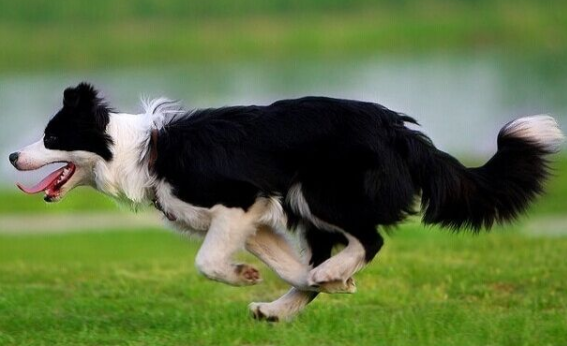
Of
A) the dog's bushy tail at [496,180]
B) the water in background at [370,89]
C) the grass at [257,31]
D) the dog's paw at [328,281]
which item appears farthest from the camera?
the grass at [257,31]

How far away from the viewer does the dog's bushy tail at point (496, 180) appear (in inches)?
298

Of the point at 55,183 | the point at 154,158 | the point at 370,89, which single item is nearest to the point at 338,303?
the point at 154,158

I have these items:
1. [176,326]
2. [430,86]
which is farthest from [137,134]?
[430,86]

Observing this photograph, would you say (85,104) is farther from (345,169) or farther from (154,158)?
(345,169)

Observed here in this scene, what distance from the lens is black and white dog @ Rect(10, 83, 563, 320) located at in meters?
7.46

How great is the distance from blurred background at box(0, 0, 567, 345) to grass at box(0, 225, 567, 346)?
4.93m

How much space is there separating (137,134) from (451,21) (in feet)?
127

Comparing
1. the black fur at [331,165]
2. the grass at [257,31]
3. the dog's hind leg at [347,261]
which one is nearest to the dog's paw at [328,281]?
the dog's hind leg at [347,261]

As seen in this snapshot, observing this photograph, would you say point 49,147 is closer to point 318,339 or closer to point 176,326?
point 176,326

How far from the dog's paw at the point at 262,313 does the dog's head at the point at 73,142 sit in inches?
49.4

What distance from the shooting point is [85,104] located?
25.2 ft

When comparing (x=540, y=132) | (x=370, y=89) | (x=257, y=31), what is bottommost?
(x=257, y=31)

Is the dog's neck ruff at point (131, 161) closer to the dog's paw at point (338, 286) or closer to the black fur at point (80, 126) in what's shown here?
the black fur at point (80, 126)

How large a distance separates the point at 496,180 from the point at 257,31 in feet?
129
